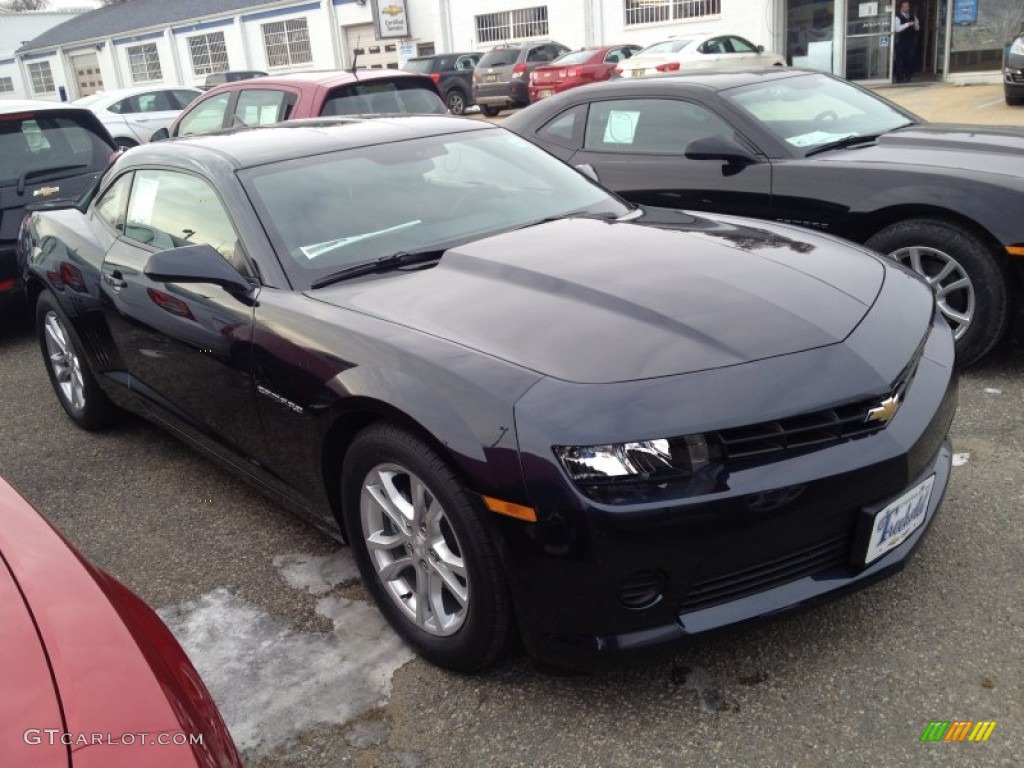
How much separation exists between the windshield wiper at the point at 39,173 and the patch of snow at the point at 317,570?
4623 mm

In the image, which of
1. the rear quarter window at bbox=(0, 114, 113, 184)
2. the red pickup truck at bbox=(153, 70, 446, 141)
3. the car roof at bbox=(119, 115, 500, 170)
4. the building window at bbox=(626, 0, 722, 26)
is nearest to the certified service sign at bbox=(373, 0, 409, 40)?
the building window at bbox=(626, 0, 722, 26)

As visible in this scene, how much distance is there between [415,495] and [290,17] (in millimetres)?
37903

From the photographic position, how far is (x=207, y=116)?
8680 mm

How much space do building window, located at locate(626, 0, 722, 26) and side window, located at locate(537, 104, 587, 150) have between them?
2033cm

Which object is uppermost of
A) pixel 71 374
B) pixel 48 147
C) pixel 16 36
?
pixel 16 36

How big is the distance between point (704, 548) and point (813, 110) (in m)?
4.04

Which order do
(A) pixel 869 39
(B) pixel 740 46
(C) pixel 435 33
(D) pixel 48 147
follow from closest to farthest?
(D) pixel 48 147 → (B) pixel 740 46 → (A) pixel 869 39 → (C) pixel 435 33

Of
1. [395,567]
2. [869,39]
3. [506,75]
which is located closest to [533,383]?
[395,567]

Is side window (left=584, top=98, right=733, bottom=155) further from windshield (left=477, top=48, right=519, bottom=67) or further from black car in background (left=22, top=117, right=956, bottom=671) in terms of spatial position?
windshield (left=477, top=48, right=519, bottom=67)

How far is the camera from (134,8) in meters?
47.6

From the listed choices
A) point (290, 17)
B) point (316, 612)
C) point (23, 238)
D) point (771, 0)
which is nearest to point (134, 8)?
point (290, 17)

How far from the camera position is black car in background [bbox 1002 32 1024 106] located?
13086 mm

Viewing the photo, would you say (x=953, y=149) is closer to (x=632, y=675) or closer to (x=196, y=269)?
(x=632, y=675)

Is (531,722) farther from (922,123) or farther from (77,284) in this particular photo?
(922,123)
